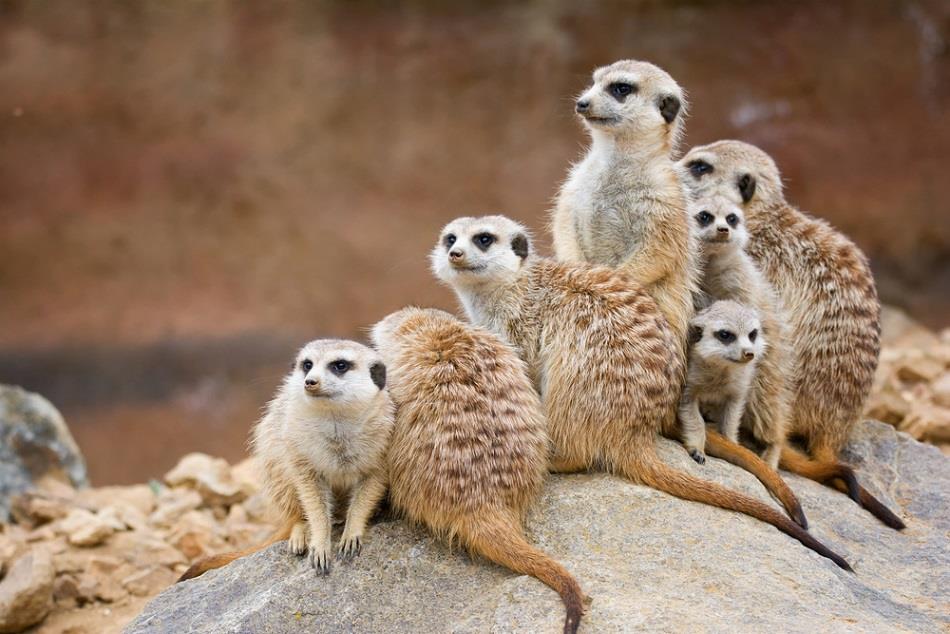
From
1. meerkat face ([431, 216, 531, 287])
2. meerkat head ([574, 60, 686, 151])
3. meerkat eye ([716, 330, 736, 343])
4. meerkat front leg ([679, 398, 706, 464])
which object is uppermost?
meerkat head ([574, 60, 686, 151])

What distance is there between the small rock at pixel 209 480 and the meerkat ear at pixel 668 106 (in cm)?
241

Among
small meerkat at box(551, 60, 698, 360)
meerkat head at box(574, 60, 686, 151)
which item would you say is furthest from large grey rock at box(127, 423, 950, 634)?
meerkat head at box(574, 60, 686, 151)

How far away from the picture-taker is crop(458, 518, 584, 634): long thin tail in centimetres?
234

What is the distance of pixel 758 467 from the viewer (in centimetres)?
299

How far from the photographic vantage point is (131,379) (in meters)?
6.73

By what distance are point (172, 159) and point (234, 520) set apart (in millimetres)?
3187

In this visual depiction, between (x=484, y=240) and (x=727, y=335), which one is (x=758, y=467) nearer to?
(x=727, y=335)

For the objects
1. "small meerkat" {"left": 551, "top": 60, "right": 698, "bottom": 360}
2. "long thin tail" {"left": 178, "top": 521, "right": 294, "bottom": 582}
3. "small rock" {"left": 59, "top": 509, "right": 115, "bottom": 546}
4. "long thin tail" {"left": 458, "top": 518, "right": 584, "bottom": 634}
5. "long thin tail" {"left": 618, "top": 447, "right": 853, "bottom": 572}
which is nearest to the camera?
"long thin tail" {"left": 458, "top": 518, "right": 584, "bottom": 634}

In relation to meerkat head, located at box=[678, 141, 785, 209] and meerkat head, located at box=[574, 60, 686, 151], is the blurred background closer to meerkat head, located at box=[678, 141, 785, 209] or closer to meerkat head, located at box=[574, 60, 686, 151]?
meerkat head, located at box=[678, 141, 785, 209]

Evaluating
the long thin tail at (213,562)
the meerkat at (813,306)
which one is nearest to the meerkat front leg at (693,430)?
the meerkat at (813,306)

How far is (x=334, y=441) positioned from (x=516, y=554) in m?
0.52

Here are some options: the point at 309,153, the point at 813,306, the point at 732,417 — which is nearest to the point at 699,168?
the point at 813,306

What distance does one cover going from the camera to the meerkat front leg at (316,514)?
8.40 feet

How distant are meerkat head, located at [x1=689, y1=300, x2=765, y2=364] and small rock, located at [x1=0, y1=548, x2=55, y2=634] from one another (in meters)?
2.21
